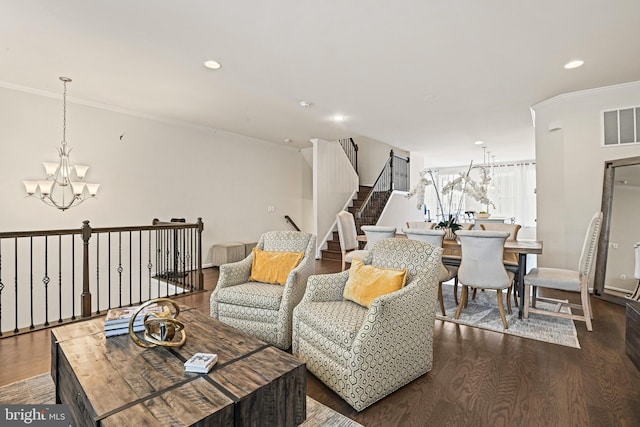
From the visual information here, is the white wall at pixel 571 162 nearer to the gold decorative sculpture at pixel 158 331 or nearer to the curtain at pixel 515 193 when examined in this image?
the curtain at pixel 515 193

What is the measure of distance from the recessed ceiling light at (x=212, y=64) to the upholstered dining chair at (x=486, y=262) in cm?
309

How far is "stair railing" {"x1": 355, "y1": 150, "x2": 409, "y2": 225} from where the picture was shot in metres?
7.43

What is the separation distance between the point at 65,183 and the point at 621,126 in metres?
7.40

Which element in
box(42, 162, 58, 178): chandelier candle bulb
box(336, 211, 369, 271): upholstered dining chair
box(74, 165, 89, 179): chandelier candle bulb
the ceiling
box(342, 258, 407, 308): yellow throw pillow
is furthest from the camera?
box(336, 211, 369, 271): upholstered dining chair

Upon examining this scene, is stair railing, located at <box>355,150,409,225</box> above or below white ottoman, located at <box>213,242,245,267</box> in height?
above

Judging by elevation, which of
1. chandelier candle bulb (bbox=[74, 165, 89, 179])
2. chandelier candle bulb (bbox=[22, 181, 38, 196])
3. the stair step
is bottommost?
the stair step

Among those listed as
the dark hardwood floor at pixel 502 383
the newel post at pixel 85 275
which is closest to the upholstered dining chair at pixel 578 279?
the dark hardwood floor at pixel 502 383

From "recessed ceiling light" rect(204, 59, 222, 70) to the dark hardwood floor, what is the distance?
2985mm

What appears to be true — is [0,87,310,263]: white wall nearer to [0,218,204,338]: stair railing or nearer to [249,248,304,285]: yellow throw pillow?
[0,218,204,338]: stair railing

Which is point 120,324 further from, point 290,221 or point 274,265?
point 290,221

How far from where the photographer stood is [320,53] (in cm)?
310

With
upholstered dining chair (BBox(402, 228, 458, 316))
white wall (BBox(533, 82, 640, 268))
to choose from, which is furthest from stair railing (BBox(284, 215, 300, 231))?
white wall (BBox(533, 82, 640, 268))

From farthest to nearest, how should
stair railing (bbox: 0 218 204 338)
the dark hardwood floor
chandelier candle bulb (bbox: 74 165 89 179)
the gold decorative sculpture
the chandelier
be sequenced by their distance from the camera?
chandelier candle bulb (bbox: 74 165 89 179) → the chandelier → stair railing (bbox: 0 218 204 338) → the dark hardwood floor → the gold decorative sculpture

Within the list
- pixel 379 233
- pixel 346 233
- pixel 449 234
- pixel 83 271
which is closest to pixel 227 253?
pixel 346 233
